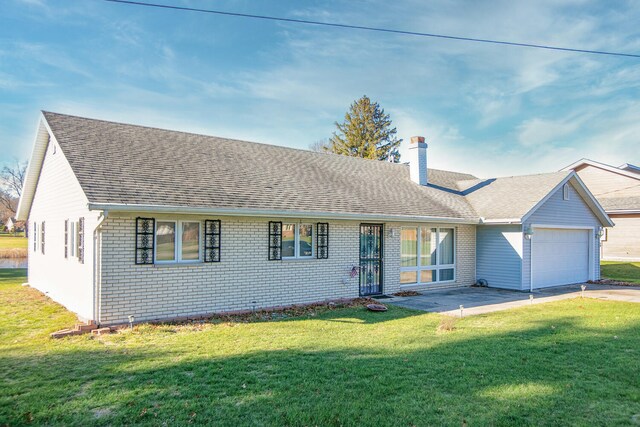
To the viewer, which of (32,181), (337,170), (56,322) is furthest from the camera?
(337,170)

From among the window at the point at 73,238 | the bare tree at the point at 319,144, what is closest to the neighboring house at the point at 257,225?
the window at the point at 73,238

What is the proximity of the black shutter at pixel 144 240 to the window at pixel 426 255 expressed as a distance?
7977 mm

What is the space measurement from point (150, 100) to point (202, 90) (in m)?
2.37

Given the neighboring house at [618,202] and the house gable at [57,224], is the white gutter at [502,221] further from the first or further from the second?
the neighboring house at [618,202]

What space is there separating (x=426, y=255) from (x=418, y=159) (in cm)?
471

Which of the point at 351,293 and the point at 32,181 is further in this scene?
the point at 32,181

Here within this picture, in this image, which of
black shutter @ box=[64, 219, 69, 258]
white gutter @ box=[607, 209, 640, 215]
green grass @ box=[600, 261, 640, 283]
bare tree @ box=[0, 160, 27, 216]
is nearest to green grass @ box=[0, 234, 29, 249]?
bare tree @ box=[0, 160, 27, 216]

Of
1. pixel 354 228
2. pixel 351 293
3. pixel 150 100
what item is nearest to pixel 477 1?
pixel 354 228

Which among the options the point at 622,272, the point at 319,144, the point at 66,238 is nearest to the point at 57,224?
the point at 66,238

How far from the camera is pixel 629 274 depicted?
19.3 m

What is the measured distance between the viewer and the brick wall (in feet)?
27.7

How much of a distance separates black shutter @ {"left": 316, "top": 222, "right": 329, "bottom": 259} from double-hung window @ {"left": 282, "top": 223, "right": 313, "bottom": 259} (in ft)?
0.66

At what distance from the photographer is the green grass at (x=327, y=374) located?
4398mm

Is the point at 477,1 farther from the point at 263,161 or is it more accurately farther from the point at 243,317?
the point at 243,317
